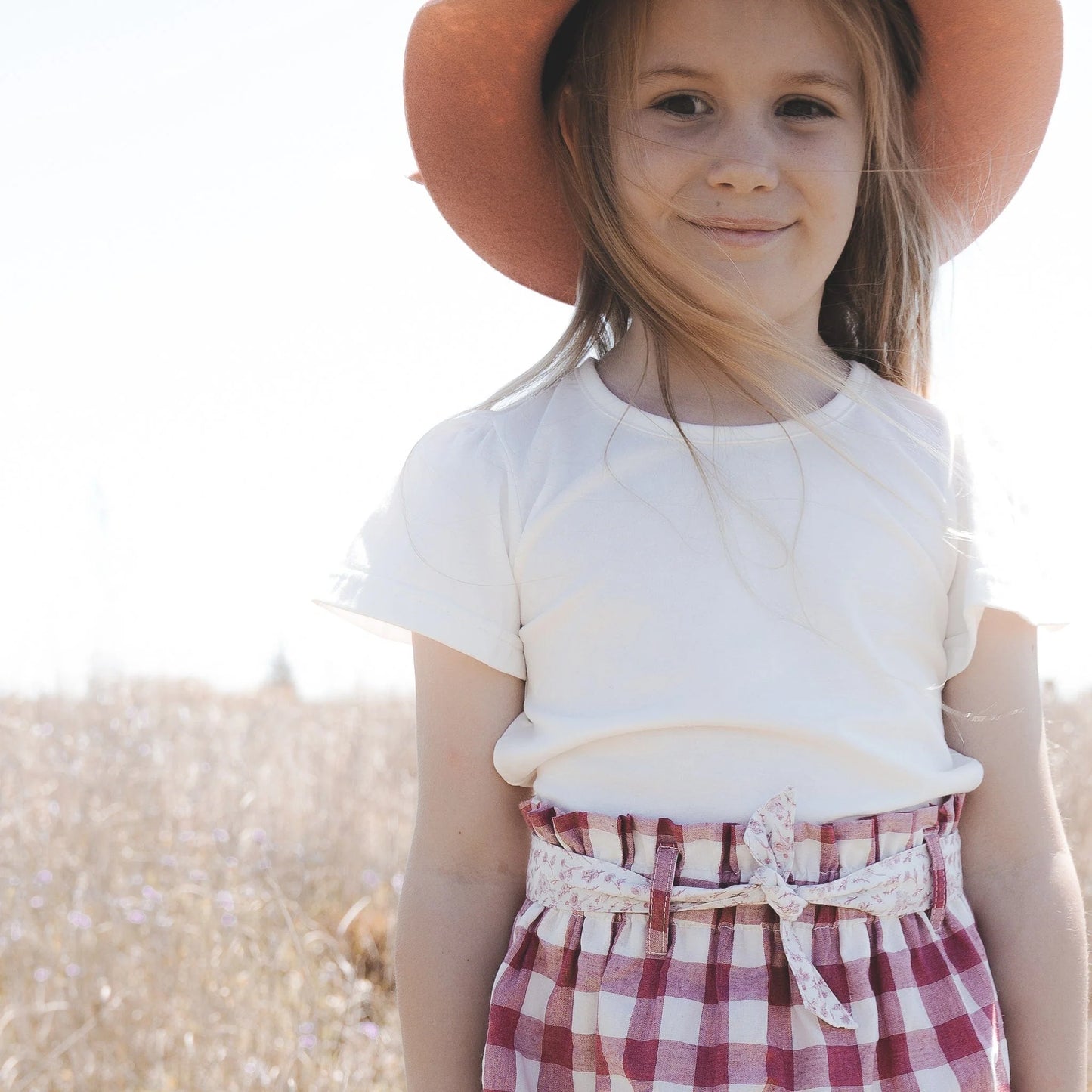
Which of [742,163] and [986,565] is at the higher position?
[742,163]

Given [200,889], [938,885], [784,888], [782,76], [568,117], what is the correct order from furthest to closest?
1. [200,889]
2. [568,117]
3. [782,76]
4. [938,885]
5. [784,888]

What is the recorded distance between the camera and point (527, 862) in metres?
1.48

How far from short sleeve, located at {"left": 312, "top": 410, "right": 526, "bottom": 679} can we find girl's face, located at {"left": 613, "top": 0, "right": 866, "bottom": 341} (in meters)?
0.38

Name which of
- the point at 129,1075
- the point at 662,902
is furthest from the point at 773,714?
the point at 129,1075

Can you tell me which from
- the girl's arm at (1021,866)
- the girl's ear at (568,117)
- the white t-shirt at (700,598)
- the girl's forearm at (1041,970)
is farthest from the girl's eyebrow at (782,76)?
the girl's forearm at (1041,970)

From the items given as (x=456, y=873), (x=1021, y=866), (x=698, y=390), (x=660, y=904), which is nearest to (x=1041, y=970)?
(x=1021, y=866)

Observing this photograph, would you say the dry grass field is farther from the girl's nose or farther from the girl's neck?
the girl's nose

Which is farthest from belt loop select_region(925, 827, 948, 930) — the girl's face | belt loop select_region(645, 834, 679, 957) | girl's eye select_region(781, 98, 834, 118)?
girl's eye select_region(781, 98, 834, 118)

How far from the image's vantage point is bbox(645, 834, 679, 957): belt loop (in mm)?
1284

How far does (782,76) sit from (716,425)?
454 mm

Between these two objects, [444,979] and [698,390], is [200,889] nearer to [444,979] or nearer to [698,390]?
[444,979]

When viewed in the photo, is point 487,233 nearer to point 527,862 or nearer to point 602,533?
point 602,533

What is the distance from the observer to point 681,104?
4.93ft

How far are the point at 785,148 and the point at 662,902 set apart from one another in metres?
0.95
